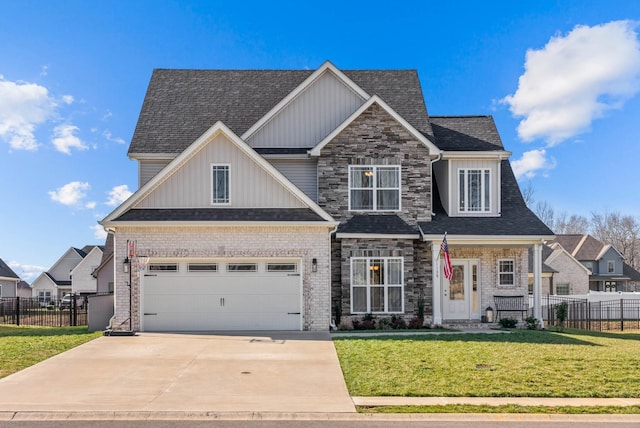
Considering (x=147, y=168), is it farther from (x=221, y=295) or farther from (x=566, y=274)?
(x=566, y=274)

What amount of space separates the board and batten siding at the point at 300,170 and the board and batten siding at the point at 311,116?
0.79m

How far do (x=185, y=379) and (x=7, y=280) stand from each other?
162 feet

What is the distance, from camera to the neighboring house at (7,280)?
51.2 m

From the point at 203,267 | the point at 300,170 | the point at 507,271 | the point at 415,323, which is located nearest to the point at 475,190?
the point at 507,271

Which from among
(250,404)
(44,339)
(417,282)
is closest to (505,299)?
(417,282)

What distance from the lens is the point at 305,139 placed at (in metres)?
21.7

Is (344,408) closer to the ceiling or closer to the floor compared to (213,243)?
closer to the floor

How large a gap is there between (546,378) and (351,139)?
38.3 feet

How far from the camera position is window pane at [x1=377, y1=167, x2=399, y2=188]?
66.8ft

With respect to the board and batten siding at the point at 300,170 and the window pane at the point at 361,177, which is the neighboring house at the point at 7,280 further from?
the window pane at the point at 361,177

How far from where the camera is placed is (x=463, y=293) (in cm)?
2094

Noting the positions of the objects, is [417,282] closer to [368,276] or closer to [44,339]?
[368,276]

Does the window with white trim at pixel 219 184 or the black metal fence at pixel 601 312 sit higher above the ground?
the window with white trim at pixel 219 184

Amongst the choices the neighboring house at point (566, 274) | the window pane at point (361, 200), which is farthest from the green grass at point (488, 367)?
the neighboring house at point (566, 274)
